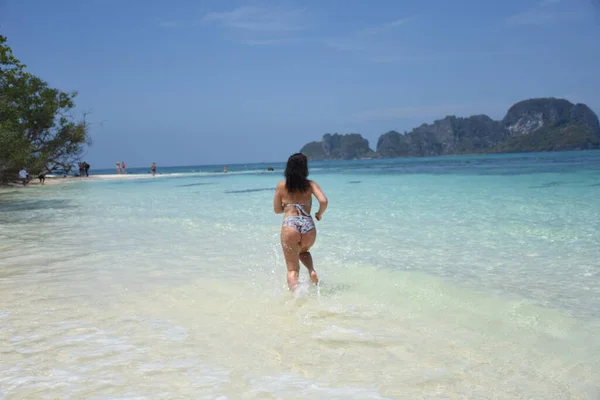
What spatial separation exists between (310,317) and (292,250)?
43.0 inches

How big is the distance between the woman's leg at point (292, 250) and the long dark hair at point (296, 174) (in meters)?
0.46

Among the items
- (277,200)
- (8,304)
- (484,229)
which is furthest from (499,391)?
(484,229)

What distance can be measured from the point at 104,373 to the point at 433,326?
2744mm

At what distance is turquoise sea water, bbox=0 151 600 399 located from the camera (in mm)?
3201

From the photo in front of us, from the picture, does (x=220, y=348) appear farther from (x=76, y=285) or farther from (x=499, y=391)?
(x=76, y=285)

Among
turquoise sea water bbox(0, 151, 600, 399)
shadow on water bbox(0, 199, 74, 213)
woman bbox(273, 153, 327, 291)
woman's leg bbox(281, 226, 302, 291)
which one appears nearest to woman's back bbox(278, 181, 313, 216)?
woman bbox(273, 153, 327, 291)

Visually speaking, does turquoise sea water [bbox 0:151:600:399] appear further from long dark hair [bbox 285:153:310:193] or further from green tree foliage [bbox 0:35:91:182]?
A: green tree foliage [bbox 0:35:91:182]

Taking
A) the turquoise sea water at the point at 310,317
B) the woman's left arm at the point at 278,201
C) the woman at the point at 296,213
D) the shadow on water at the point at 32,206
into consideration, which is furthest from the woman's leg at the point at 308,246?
the shadow on water at the point at 32,206

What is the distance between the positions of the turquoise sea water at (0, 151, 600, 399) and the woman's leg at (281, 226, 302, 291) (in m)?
0.16

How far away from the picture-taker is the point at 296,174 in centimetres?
539

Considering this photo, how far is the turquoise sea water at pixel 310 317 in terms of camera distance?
320 cm

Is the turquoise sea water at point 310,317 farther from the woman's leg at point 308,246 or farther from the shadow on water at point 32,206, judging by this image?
the shadow on water at point 32,206

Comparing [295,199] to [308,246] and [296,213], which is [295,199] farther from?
[308,246]

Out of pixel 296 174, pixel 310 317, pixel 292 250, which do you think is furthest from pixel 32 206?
pixel 310 317
